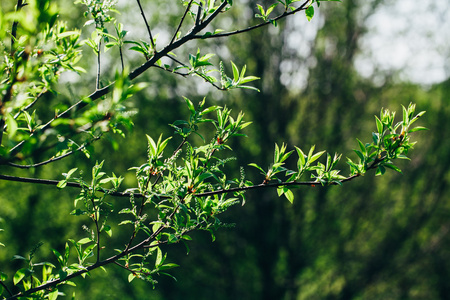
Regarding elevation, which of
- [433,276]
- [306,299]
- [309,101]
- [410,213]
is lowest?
[306,299]

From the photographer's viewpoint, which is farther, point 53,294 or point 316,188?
point 316,188

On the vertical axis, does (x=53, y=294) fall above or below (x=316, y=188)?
above

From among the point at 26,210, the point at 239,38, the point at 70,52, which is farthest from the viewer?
the point at 26,210

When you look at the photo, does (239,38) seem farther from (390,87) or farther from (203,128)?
(390,87)

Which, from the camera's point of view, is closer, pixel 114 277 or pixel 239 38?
pixel 239 38

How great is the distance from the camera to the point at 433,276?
27.3 feet

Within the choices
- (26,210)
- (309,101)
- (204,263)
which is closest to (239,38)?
(309,101)

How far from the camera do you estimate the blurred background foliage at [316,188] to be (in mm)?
7625

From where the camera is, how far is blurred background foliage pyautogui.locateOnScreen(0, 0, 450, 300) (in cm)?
762

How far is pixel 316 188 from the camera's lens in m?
7.84

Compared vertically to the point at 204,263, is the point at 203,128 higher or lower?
higher

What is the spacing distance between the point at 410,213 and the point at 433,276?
173 centimetres

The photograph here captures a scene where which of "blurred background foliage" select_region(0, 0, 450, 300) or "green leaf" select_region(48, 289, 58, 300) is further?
"blurred background foliage" select_region(0, 0, 450, 300)

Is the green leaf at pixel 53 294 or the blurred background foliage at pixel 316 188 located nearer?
the green leaf at pixel 53 294
